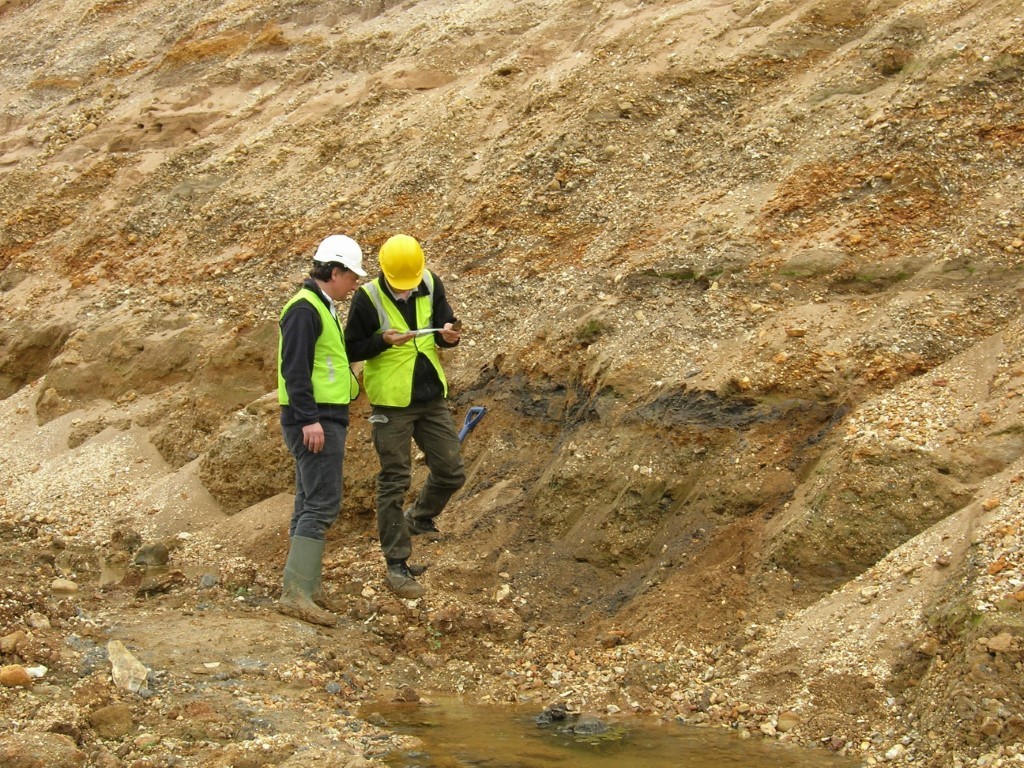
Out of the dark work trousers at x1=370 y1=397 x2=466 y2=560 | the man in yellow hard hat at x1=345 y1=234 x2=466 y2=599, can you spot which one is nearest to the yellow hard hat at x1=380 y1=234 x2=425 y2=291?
the man in yellow hard hat at x1=345 y1=234 x2=466 y2=599

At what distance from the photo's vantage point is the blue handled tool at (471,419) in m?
6.71

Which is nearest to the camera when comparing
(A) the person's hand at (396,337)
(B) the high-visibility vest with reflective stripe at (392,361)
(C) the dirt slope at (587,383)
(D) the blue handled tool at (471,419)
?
(C) the dirt slope at (587,383)

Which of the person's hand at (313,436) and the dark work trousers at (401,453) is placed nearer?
the person's hand at (313,436)

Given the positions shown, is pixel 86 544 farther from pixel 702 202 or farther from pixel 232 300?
pixel 702 202

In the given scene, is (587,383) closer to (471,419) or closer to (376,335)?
(471,419)

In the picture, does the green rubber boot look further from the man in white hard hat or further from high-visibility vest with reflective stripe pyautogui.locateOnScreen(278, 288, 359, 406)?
high-visibility vest with reflective stripe pyautogui.locateOnScreen(278, 288, 359, 406)

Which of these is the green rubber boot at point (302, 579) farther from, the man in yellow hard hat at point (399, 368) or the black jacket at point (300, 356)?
the black jacket at point (300, 356)

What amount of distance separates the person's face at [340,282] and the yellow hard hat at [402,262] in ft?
0.58

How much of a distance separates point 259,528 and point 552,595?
213 cm

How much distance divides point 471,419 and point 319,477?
1.34 m

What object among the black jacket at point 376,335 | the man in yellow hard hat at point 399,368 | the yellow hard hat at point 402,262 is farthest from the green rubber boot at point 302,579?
the yellow hard hat at point 402,262

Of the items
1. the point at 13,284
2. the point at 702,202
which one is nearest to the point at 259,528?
the point at 702,202

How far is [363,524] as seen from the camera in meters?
6.92

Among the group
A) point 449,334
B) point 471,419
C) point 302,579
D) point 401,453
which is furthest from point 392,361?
point 302,579
